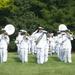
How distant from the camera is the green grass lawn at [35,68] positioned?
18.5 m

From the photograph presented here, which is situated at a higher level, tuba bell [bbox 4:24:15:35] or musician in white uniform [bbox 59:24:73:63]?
tuba bell [bbox 4:24:15:35]

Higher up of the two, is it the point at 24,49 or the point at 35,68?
the point at 24,49

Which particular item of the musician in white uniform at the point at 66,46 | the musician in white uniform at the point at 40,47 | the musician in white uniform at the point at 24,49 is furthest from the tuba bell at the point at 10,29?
the musician in white uniform at the point at 66,46

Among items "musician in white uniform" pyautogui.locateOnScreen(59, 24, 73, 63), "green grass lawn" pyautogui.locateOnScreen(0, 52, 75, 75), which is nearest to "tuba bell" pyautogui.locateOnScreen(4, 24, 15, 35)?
"green grass lawn" pyautogui.locateOnScreen(0, 52, 75, 75)

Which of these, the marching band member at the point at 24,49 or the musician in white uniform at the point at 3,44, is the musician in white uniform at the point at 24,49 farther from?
the musician in white uniform at the point at 3,44

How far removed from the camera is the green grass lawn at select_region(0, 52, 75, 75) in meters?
18.5

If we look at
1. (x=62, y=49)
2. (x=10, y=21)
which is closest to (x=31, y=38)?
(x=62, y=49)

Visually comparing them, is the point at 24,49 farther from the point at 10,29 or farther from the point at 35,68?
the point at 35,68

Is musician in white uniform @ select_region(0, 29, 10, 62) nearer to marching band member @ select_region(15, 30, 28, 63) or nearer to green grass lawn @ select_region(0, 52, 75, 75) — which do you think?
green grass lawn @ select_region(0, 52, 75, 75)

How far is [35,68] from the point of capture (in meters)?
19.8

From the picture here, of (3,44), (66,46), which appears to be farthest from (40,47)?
(3,44)

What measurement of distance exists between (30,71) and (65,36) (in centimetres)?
494

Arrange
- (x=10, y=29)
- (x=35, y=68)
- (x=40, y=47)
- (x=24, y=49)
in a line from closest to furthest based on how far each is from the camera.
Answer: (x=35, y=68) < (x=40, y=47) < (x=24, y=49) < (x=10, y=29)

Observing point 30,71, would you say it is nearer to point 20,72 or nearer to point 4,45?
point 20,72
